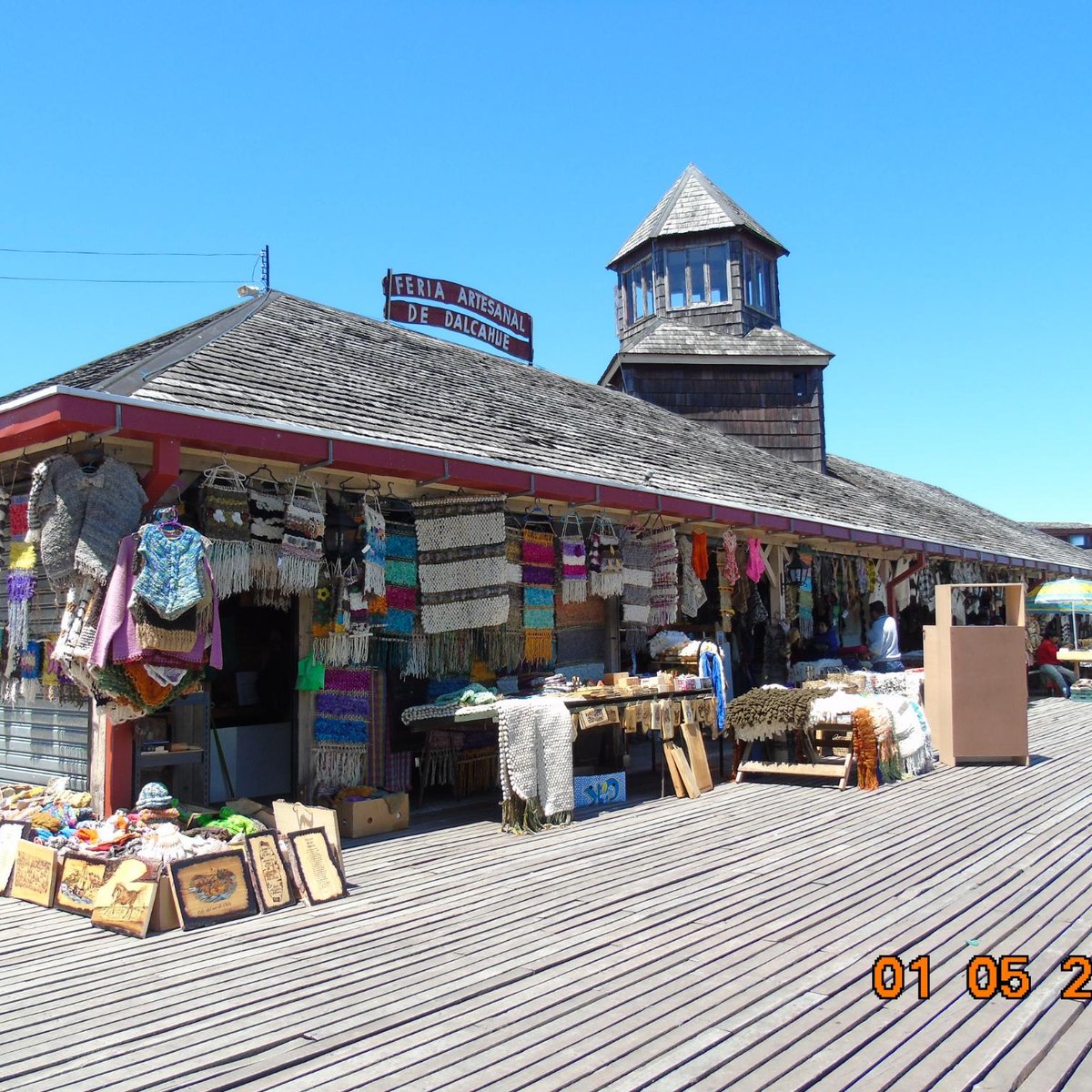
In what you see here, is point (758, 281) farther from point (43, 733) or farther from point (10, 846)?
point (10, 846)

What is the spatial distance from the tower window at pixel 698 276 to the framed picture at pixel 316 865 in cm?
1742

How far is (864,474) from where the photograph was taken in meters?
23.1

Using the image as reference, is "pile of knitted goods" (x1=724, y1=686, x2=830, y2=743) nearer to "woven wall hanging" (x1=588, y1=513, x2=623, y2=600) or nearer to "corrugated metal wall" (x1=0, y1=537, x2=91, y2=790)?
"woven wall hanging" (x1=588, y1=513, x2=623, y2=600)

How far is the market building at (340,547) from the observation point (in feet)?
20.8

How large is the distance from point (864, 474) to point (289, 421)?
59.1ft

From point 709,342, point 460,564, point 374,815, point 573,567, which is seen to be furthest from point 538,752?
point 709,342

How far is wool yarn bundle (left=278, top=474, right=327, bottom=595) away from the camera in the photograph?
7.21 metres

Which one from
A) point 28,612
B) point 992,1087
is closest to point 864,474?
point 28,612

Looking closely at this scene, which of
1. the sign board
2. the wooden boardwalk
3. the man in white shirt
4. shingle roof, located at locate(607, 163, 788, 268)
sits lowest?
the wooden boardwalk

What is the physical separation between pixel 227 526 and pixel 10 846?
90.9 inches

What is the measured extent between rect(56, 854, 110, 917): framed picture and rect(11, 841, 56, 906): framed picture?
2.3 inches

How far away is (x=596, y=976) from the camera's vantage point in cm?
454

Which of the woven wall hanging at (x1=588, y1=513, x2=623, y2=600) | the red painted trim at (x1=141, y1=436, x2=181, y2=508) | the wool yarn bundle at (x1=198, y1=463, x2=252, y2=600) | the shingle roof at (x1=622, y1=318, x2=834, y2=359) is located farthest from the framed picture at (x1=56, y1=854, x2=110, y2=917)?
the shingle roof at (x1=622, y1=318, x2=834, y2=359)

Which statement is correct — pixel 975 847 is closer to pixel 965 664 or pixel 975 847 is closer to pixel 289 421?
pixel 965 664
